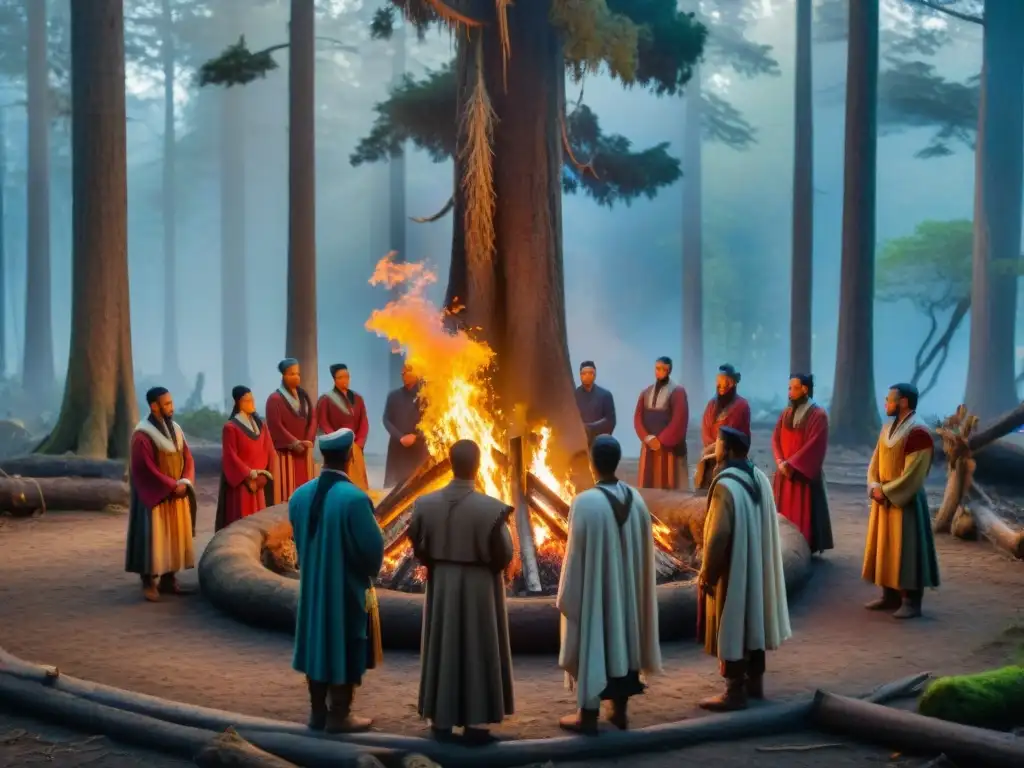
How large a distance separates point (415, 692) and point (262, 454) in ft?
14.9

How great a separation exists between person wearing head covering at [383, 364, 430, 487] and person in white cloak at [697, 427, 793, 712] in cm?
619

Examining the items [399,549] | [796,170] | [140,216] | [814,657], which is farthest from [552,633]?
[140,216]

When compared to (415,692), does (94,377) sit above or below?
above

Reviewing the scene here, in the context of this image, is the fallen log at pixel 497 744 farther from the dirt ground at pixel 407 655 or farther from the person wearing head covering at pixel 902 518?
the person wearing head covering at pixel 902 518

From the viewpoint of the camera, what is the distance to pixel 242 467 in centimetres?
1033

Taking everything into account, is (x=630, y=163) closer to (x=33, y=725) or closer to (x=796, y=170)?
(x=796, y=170)

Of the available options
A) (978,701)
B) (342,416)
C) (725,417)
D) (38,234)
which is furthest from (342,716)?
(38,234)

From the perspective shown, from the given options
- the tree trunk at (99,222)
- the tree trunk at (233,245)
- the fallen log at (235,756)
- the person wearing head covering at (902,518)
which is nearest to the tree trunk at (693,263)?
the tree trunk at (233,245)

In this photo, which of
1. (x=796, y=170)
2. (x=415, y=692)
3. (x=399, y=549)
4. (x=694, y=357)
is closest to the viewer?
(x=415, y=692)

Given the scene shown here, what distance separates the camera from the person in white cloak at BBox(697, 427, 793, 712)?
626 centimetres

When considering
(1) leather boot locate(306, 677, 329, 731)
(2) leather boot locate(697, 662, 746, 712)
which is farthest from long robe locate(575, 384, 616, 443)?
(1) leather boot locate(306, 677, 329, 731)

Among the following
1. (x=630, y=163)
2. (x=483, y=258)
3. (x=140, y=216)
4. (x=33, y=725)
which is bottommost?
(x=33, y=725)

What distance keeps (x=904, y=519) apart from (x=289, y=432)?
20.8 ft

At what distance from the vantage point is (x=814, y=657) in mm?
7375
